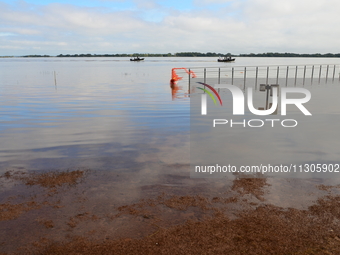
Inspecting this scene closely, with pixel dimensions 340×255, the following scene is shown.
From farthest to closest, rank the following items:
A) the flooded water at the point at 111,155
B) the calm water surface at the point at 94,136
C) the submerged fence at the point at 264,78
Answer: the submerged fence at the point at 264,78 < the calm water surface at the point at 94,136 < the flooded water at the point at 111,155

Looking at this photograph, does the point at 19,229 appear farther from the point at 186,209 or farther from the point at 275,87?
the point at 275,87

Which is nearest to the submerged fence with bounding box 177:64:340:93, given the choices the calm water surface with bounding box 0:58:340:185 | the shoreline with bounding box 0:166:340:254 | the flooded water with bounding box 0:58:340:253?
the calm water surface with bounding box 0:58:340:185

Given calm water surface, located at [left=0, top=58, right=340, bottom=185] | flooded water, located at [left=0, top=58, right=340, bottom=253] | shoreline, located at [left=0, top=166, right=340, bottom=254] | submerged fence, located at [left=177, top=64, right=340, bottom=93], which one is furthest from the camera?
submerged fence, located at [left=177, top=64, right=340, bottom=93]

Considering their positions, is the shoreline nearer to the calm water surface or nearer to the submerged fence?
the calm water surface

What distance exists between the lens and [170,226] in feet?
13.7

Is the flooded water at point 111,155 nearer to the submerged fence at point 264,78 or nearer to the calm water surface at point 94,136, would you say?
the calm water surface at point 94,136

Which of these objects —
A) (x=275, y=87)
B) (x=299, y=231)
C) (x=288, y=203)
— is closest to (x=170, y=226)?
(x=299, y=231)

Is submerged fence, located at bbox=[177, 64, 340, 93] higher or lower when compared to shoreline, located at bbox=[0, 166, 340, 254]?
higher

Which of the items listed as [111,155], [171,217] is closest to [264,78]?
[111,155]

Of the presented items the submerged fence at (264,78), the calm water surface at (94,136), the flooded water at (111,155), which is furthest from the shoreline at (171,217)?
the submerged fence at (264,78)

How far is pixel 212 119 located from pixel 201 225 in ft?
28.2

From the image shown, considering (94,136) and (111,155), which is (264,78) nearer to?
(94,136)

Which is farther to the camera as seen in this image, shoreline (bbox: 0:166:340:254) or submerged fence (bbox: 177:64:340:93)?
submerged fence (bbox: 177:64:340:93)

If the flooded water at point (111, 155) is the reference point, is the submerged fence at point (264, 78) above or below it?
above
